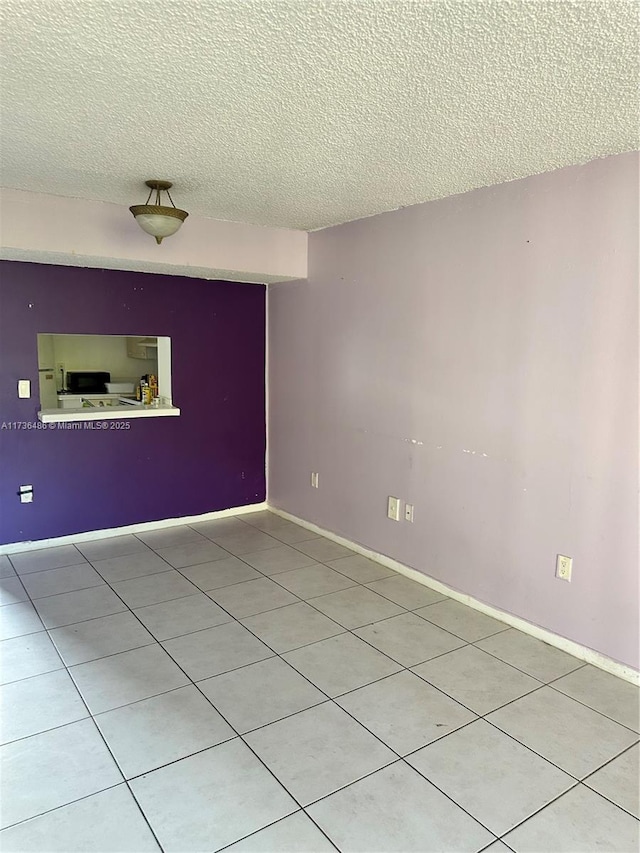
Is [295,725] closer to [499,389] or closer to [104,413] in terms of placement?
[499,389]

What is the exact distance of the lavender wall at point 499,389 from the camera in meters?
2.45

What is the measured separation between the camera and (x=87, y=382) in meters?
5.17

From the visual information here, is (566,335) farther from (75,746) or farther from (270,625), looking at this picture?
(75,746)

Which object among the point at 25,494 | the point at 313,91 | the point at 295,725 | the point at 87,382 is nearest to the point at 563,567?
the point at 295,725

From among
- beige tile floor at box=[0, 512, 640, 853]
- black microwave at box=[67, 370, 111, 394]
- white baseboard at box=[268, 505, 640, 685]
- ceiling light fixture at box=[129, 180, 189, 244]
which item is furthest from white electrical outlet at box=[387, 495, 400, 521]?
black microwave at box=[67, 370, 111, 394]

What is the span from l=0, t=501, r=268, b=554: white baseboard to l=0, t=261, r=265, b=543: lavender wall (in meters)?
0.04

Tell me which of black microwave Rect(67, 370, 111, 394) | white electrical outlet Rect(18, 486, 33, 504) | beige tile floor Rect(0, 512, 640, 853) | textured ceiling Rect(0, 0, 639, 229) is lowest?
beige tile floor Rect(0, 512, 640, 853)

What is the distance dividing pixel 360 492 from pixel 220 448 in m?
1.31

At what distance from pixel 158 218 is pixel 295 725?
242 cm

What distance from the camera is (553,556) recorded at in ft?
8.93

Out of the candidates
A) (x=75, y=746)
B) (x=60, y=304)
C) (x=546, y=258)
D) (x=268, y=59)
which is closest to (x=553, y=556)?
(x=546, y=258)

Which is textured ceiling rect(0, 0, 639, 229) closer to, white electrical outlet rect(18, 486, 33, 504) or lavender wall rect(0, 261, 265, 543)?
lavender wall rect(0, 261, 265, 543)

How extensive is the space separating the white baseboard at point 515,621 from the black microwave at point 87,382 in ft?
8.42

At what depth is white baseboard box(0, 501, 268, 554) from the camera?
12.5 ft
